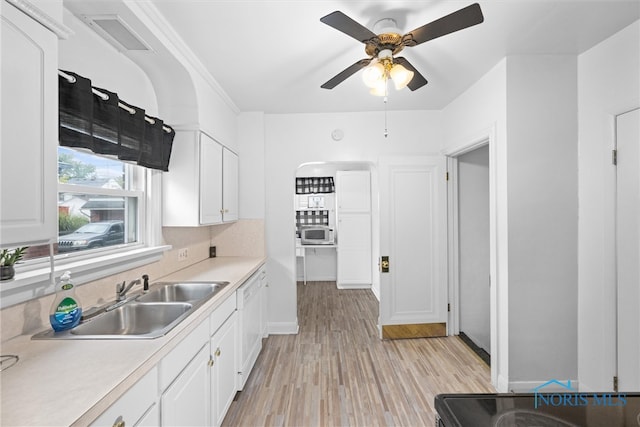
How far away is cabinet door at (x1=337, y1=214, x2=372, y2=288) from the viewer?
18.2 feet

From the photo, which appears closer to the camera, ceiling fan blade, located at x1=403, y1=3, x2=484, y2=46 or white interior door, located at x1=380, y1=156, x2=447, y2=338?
ceiling fan blade, located at x1=403, y1=3, x2=484, y2=46

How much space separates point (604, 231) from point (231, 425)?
9.53 ft

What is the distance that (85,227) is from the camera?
1860 mm

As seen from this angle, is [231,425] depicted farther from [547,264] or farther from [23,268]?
[547,264]

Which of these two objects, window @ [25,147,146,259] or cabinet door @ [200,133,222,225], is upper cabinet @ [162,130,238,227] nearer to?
cabinet door @ [200,133,222,225]

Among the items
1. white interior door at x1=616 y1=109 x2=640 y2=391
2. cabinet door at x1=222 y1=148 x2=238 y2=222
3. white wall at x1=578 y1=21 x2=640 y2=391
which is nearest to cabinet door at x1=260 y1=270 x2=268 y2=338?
cabinet door at x1=222 y1=148 x2=238 y2=222

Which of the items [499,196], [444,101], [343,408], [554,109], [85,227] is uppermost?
[444,101]

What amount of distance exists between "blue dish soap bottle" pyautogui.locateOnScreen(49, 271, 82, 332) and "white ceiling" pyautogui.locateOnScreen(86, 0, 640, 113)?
61.5 inches

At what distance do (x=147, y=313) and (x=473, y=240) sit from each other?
333cm

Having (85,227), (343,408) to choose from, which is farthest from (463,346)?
(85,227)

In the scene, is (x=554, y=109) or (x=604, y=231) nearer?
(x=604, y=231)

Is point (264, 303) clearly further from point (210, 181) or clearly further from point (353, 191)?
point (353, 191)

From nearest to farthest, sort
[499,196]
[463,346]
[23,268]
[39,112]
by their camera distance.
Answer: [39,112]
[23,268]
[499,196]
[463,346]

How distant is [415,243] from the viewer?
352 centimetres
